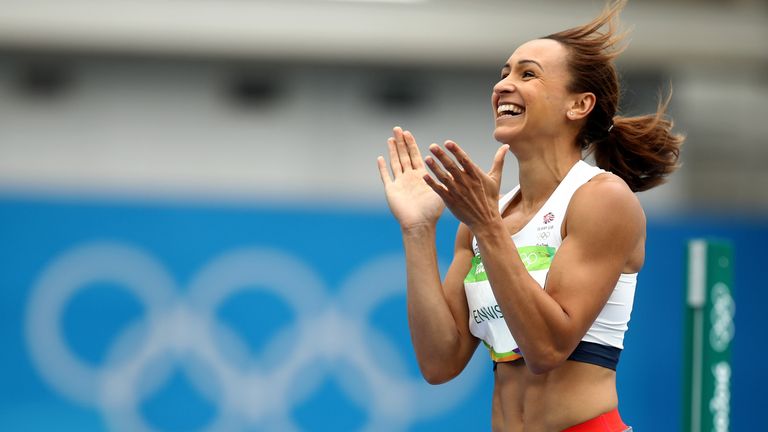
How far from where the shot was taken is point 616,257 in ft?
8.76

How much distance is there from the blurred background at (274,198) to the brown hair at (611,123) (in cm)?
413

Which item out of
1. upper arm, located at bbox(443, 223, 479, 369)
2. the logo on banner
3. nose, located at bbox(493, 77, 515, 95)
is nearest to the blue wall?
the logo on banner

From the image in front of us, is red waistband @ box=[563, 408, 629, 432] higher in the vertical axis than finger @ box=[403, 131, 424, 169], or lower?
lower

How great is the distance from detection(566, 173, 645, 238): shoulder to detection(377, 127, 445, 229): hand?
16.7 inches

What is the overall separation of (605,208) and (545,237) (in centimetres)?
18

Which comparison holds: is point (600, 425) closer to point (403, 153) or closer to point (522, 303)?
point (522, 303)

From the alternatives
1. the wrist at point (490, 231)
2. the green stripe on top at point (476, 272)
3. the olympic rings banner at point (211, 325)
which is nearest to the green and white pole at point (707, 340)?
the green stripe on top at point (476, 272)

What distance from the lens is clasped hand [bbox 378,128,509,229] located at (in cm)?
253

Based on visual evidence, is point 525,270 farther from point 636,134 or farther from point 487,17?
point 487,17

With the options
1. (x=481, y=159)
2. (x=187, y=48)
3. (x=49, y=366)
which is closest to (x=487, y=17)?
(x=481, y=159)

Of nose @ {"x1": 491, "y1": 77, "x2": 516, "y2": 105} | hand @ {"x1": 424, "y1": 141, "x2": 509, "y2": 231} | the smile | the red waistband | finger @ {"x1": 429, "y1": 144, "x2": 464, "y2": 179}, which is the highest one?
nose @ {"x1": 491, "y1": 77, "x2": 516, "y2": 105}

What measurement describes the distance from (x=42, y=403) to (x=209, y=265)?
134 cm

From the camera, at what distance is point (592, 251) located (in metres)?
2.65

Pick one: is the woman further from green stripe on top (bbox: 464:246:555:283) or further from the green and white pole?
the green and white pole
